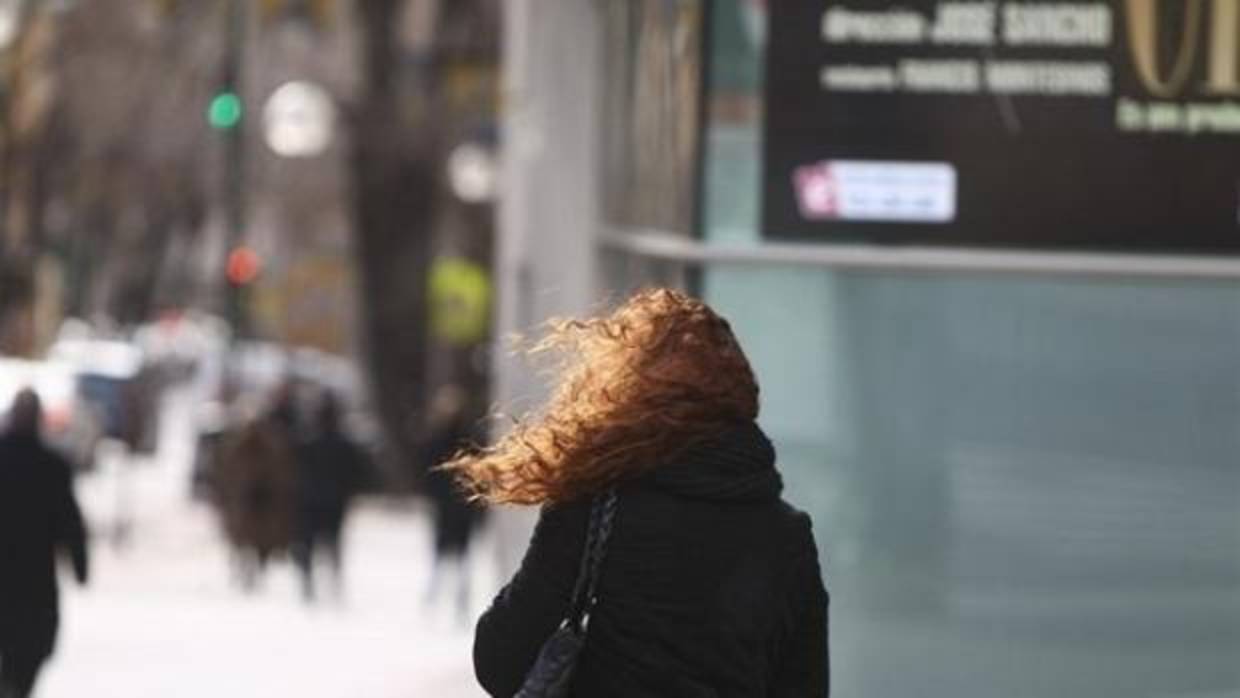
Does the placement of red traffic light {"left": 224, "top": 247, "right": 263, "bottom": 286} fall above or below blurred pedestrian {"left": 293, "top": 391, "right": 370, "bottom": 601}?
above

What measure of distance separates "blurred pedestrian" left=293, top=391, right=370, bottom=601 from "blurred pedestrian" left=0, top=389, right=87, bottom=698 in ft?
47.3

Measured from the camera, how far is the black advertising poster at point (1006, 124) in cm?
1238

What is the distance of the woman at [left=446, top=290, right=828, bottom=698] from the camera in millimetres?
6242

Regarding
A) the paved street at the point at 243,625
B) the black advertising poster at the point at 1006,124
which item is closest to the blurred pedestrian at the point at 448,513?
the paved street at the point at 243,625

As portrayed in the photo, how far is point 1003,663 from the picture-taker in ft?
41.1

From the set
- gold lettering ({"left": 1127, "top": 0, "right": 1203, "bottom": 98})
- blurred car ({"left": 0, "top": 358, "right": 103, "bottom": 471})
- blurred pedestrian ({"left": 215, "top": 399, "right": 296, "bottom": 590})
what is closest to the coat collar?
gold lettering ({"left": 1127, "top": 0, "right": 1203, "bottom": 98})

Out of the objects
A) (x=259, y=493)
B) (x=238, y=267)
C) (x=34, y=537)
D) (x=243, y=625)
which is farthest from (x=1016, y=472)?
(x=238, y=267)

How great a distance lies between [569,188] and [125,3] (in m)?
32.8

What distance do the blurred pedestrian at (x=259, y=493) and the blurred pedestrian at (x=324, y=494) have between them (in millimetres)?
1118

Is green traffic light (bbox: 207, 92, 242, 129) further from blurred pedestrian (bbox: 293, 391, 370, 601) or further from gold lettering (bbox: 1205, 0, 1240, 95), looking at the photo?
gold lettering (bbox: 1205, 0, 1240, 95)

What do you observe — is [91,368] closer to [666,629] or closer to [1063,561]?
[1063,561]

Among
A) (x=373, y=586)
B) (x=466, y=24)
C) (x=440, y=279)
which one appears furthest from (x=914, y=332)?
(x=440, y=279)

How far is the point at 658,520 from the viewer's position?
247 inches

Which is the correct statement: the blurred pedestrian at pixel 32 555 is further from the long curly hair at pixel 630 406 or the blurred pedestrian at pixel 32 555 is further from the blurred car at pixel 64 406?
the blurred car at pixel 64 406
